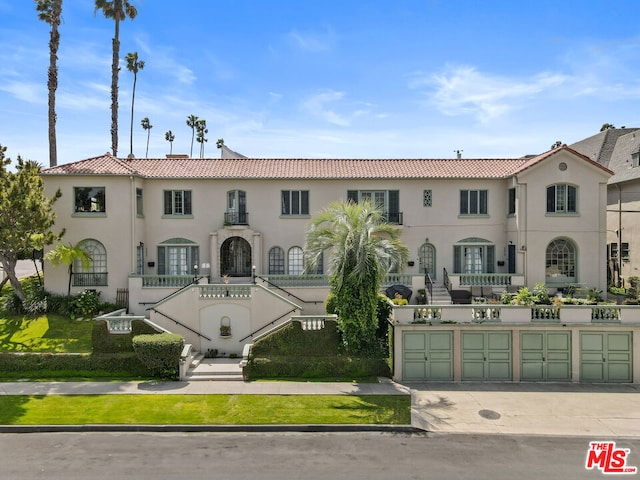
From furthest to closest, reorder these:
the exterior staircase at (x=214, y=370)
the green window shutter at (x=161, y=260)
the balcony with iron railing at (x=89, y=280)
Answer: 1. the green window shutter at (x=161, y=260)
2. the balcony with iron railing at (x=89, y=280)
3. the exterior staircase at (x=214, y=370)

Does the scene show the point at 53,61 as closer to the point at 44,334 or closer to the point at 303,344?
the point at 44,334

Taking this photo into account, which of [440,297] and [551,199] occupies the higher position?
[551,199]

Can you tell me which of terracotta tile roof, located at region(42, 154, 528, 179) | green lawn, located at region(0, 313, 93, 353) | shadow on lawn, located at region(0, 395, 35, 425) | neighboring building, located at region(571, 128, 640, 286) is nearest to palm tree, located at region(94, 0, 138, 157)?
terracotta tile roof, located at region(42, 154, 528, 179)

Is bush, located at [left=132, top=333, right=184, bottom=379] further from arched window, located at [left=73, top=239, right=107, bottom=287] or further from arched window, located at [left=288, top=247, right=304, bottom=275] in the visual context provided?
arched window, located at [left=288, top=247, right=304, bottom=275]

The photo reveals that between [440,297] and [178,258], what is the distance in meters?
15.7

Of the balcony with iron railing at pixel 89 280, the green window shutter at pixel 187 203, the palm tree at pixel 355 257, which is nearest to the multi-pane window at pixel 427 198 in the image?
the palm tree at pixel 355 257

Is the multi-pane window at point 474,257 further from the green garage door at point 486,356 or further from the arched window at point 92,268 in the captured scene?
the arched window at point 92,268

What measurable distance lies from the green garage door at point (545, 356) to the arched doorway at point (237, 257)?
15863 mm

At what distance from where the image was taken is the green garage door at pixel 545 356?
1875 centimetres

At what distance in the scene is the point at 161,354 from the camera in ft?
60.1

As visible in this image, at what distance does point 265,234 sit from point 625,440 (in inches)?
781

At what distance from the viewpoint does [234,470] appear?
11305 millimetres

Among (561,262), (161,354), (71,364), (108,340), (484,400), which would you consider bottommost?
(484,400)

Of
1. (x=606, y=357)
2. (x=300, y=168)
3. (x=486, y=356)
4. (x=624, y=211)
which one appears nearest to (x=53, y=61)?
(x=300, y=168)
